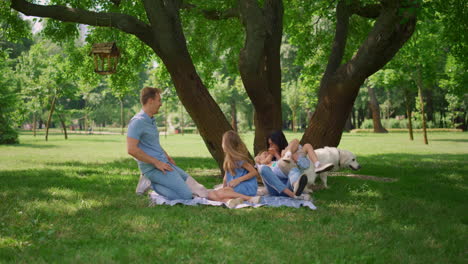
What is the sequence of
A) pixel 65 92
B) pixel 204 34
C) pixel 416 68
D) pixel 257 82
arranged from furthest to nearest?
pixel 65 92
pixel 416 68
pixel 204 34
pixel 257 82

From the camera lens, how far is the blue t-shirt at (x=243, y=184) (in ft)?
22.9

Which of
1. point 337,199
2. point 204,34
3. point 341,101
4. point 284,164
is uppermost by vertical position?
point 204,34

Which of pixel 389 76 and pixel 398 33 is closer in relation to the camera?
pixel 398 33

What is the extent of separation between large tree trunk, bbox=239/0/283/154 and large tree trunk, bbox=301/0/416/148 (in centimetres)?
104

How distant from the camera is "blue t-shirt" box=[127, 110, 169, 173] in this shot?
662cm

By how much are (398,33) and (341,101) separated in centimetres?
196

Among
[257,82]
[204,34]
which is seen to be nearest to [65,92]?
[204,34]

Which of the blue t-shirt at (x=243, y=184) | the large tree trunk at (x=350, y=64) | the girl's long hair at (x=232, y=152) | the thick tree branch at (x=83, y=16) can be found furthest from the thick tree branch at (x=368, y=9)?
the blue t-shirt at (x=243, y=184)

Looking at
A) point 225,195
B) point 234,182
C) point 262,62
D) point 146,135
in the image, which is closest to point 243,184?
point 234,182

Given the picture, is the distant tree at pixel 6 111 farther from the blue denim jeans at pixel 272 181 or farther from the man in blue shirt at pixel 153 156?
the blue denim jeans at pixel 272 181

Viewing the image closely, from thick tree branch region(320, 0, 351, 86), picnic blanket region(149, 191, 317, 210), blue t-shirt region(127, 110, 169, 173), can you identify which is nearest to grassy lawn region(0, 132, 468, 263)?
picnic blanket region(149, 191, 317, 210)

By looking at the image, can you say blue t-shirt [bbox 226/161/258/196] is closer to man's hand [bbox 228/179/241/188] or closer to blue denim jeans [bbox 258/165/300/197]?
man's hand [bbox 228/179/241/188]

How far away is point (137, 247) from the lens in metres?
4.35

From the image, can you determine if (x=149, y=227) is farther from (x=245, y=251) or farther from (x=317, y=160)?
(x=317, y=160)
